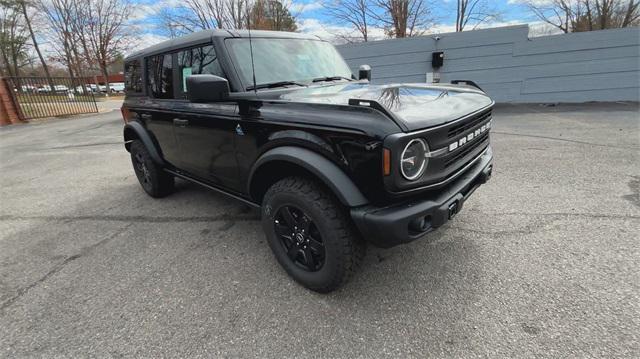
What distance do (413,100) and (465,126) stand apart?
0.39 metres

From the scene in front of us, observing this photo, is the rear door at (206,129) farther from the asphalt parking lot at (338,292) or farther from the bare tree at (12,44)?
the bare tree at (12,44)

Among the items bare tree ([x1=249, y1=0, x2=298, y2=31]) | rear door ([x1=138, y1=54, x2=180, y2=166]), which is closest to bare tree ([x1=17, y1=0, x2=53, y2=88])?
bare tree ([x1=249, y1=0, x2=298, y2=31])

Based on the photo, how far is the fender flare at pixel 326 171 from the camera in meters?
1.84

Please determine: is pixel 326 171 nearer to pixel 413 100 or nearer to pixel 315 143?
pixel 315 143

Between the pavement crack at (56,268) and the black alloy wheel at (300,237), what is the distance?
1.96m

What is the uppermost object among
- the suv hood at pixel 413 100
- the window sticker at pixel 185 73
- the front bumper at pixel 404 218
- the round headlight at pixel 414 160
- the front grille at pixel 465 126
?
the window sticker at pixel 185 73

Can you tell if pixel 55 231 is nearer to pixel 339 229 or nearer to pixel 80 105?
pixel 339 229

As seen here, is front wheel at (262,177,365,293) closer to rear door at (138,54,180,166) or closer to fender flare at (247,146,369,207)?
fender flare at (247,146,369,207)

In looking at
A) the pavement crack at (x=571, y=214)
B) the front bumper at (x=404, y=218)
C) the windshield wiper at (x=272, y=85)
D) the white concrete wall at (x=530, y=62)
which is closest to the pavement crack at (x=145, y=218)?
the windshield wiper at (x=272, y=85)

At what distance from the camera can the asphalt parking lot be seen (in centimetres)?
184

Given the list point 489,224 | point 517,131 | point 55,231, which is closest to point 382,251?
point 489,224

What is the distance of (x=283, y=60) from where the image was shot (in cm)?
283

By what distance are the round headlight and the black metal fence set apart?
17094 millimetres

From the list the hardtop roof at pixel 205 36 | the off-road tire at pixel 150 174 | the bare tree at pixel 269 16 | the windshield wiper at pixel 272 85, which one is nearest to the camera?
the windshield wiper at pixel 272 85
